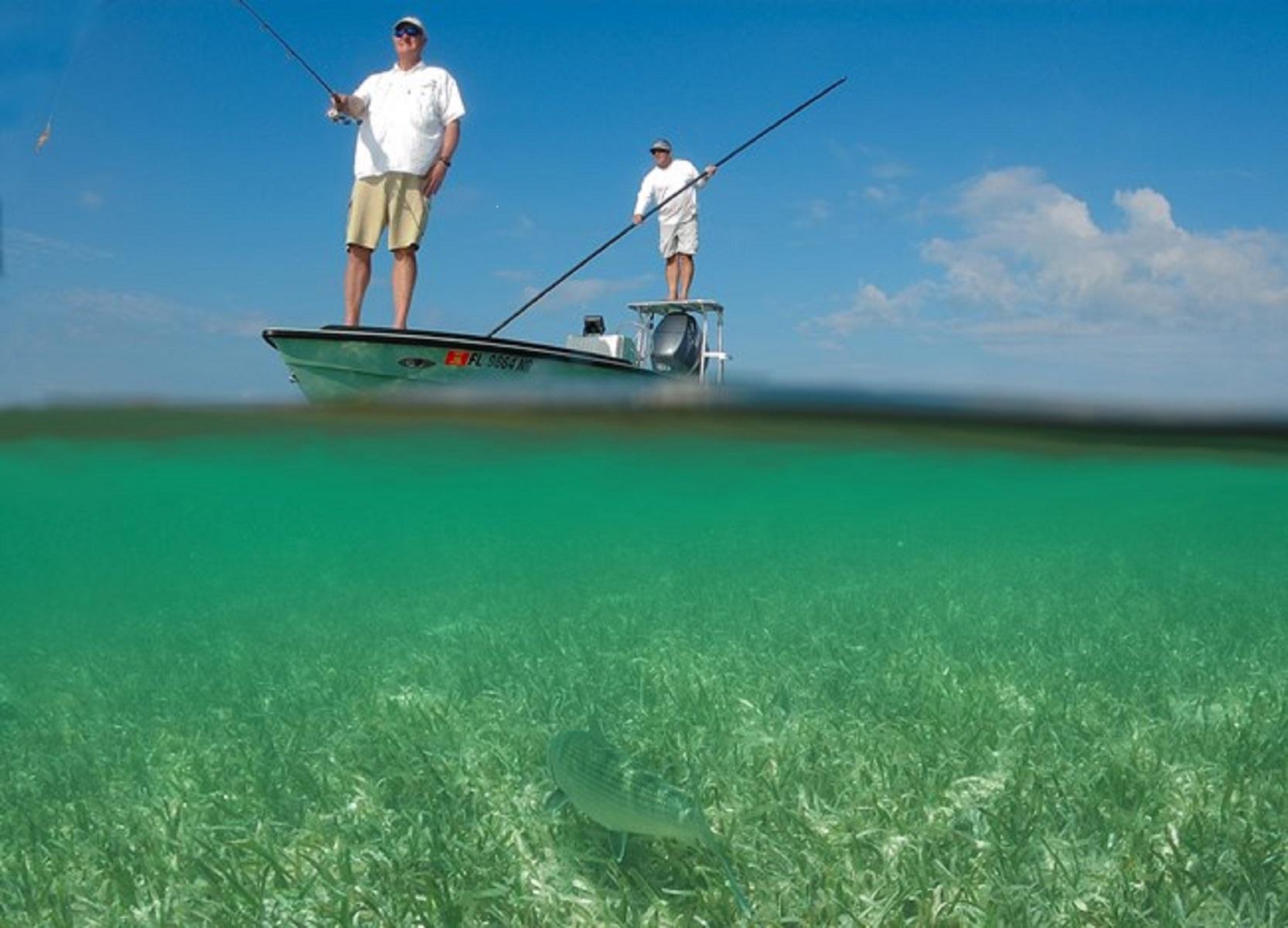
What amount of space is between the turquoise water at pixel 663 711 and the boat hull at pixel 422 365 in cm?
153

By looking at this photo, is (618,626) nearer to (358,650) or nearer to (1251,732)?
(358,650)

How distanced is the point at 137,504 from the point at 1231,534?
4131 centimetres

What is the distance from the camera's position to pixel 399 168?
917cm

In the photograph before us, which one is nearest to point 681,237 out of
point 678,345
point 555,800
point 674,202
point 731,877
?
point 674,202

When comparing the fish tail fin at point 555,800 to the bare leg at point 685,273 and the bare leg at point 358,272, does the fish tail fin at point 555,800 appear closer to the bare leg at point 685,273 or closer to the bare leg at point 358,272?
the bare leg at point 358,272

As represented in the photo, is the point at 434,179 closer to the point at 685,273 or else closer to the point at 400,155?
the point at 400,155

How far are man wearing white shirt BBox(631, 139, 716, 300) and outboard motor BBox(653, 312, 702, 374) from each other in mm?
1636

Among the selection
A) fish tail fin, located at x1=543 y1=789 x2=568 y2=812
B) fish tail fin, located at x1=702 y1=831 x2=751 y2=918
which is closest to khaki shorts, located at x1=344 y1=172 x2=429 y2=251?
fish tail fin, located at x1=543 y1=789 x2=568 y2=812

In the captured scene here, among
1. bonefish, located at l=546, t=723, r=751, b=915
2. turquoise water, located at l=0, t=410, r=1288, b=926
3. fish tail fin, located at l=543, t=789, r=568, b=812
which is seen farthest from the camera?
turquoise water, located at l=0, t=410, r=1288, b=926

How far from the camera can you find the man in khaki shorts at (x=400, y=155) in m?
9.14

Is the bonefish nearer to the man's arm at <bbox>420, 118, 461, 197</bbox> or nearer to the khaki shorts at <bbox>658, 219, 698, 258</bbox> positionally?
the man's arm at <bbox>420, 118, 461, 197</bbox>

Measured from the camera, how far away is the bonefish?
3.23 meters

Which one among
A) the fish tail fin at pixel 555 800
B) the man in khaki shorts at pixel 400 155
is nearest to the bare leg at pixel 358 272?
the man in khaki shorts at pixel 400 155

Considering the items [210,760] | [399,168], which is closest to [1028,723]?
[210,760]
